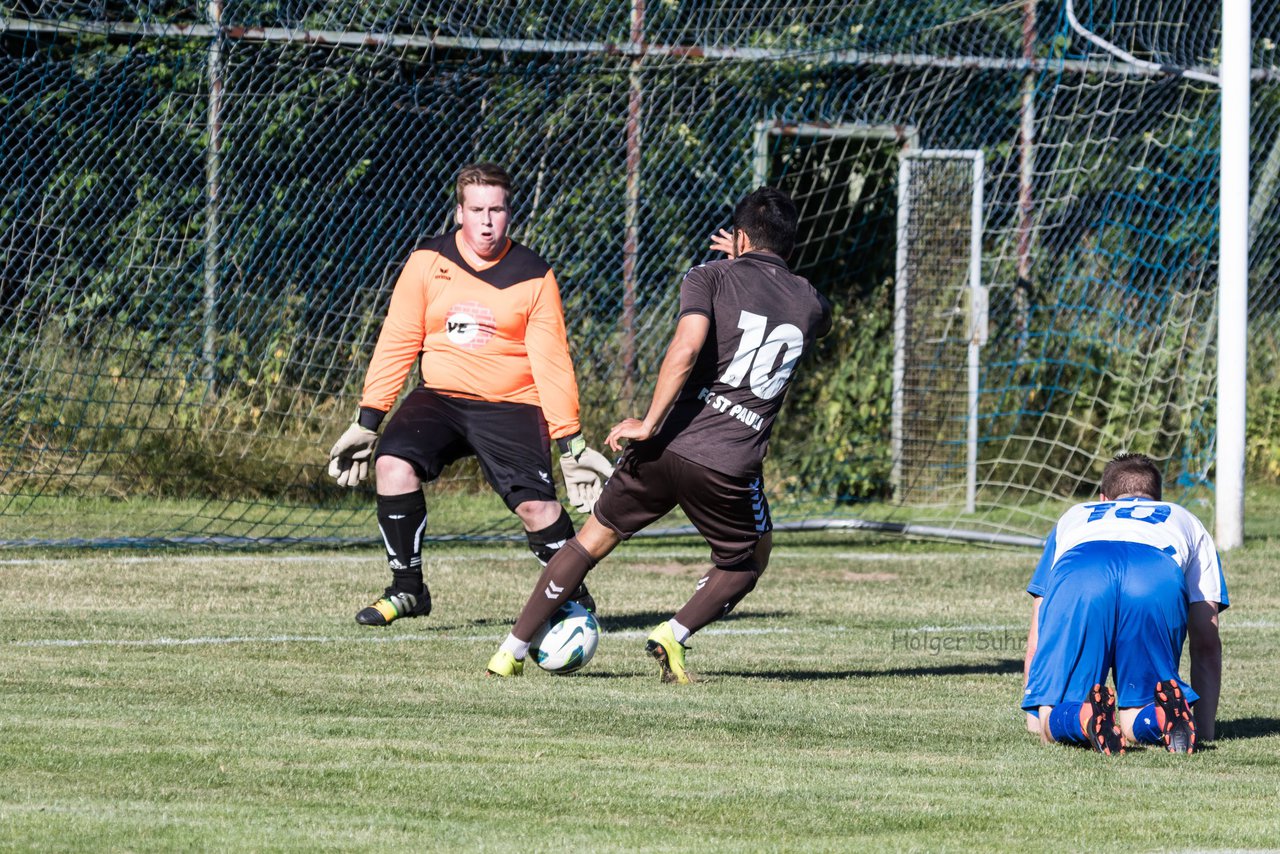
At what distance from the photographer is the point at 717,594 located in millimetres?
7145

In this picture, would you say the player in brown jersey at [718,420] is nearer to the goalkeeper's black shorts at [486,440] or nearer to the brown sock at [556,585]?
the brown sock at [556,585]

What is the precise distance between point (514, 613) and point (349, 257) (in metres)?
3.96

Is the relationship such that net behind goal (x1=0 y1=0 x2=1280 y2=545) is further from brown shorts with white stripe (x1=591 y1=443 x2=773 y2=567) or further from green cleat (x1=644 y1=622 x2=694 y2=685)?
brown shorts with white stripe (x1=591 y1=443 x2=773 y2=567)

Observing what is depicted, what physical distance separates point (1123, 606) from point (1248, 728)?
923 mm

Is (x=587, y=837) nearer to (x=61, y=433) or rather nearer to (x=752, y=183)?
(x=61, y=433)

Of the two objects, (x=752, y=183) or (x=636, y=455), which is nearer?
(x=636, y=455)

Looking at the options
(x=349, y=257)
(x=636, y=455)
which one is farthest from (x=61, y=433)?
(x=636, y=455)

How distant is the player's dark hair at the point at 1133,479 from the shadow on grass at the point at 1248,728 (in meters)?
0.82

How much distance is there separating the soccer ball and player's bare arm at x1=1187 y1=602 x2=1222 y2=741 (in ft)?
7.12

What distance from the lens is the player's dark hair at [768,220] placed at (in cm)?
708

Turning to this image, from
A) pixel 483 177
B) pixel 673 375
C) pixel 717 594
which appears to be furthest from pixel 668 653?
pixel 483 177

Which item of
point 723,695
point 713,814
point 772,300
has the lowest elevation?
point 723,695

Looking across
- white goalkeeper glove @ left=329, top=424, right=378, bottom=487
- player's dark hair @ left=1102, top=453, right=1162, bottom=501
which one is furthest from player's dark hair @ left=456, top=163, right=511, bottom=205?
player's dark hair @ left=1102, top=453, right=1162, bottom=501

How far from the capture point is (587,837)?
4480mm
